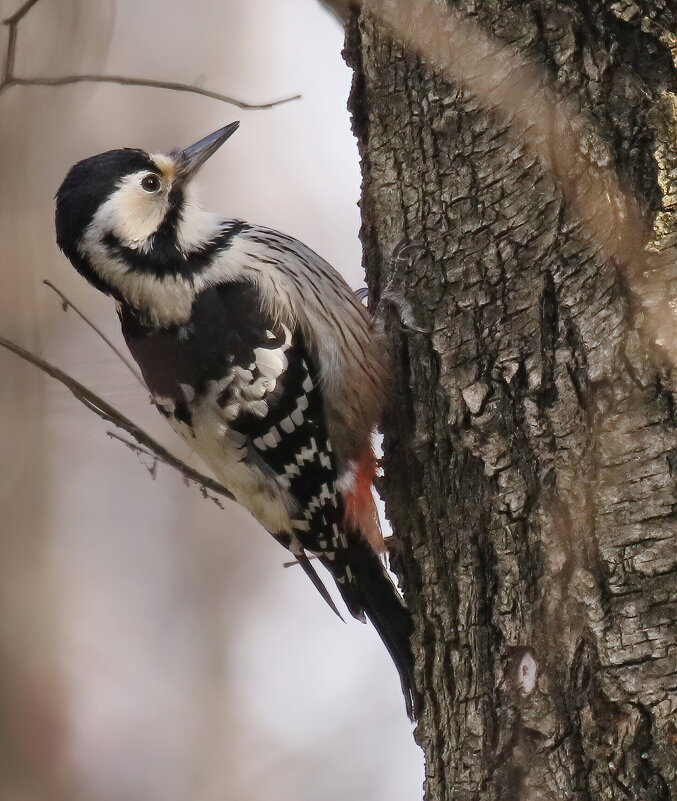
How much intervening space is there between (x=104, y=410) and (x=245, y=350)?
2.09 feet

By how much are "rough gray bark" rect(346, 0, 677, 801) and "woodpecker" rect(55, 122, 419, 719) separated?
780 mm

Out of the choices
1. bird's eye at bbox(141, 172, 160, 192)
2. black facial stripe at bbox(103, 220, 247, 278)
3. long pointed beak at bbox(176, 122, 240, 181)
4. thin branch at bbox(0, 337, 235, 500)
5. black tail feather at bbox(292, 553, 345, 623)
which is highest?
long pointed beak at bbox(176, 122, 240, 181)

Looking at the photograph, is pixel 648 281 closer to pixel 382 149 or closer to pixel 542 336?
pixel 542 336

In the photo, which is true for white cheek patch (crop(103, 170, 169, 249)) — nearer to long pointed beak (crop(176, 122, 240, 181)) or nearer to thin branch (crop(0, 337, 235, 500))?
long pointed beak (crop(176, 122, 240, 181))

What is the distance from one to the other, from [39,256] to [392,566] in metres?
4.50

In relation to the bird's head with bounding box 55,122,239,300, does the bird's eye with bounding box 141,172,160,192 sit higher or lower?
higher

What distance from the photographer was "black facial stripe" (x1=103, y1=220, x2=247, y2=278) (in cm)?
385

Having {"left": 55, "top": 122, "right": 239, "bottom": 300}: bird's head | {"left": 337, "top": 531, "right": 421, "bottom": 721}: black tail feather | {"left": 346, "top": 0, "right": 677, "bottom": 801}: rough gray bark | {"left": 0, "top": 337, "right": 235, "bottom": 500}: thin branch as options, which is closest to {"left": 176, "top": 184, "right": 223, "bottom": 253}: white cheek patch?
{"left": 55, "top": 122, "right": 239, "bottom": 300}: bird's head

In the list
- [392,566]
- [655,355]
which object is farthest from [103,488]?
[655,355]

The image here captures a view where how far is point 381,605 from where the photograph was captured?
3635mm

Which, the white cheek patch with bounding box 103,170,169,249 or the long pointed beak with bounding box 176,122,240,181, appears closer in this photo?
the white cheek patch with bounding box 103,170,169,249

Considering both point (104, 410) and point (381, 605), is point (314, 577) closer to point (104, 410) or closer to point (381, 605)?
point (381, 605)

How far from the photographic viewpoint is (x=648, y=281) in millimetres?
2383

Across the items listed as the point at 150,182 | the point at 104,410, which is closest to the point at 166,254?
the point at 150,182
